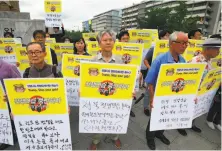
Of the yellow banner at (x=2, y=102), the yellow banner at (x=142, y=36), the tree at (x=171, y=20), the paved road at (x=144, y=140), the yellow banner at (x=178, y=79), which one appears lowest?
the paved road at (x=144, y=140)

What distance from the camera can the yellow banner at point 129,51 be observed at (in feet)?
12.7

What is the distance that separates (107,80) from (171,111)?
111 cm

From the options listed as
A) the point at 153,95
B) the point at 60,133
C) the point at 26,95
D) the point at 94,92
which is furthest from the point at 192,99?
the point at 26,95

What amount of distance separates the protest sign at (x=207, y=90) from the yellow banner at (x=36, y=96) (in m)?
2.13

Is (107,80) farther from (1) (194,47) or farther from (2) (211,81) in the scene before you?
(1) (194,47)

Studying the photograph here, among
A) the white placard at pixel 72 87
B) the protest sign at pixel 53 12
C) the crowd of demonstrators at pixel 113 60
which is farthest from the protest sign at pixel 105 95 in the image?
the protest sign at pixel 53 12

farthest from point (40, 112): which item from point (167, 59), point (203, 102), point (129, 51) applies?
point (203, 102)

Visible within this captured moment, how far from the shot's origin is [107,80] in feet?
7.29

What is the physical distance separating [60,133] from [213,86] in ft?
8.76

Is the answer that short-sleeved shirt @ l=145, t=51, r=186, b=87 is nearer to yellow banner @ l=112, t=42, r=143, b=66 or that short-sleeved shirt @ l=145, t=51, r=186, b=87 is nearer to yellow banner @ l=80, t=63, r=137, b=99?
yellow banner @ l=80, t=63, r=137, b=99

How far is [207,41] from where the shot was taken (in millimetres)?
2775

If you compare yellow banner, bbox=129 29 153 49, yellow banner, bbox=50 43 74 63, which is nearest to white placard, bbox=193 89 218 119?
yellow banner, bbox=129 29 153 49

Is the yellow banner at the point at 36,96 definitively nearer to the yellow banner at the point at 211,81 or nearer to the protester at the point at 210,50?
the yellow banner at the point at 211,81

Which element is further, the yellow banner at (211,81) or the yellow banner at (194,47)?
the yellow banner at (194,47)
